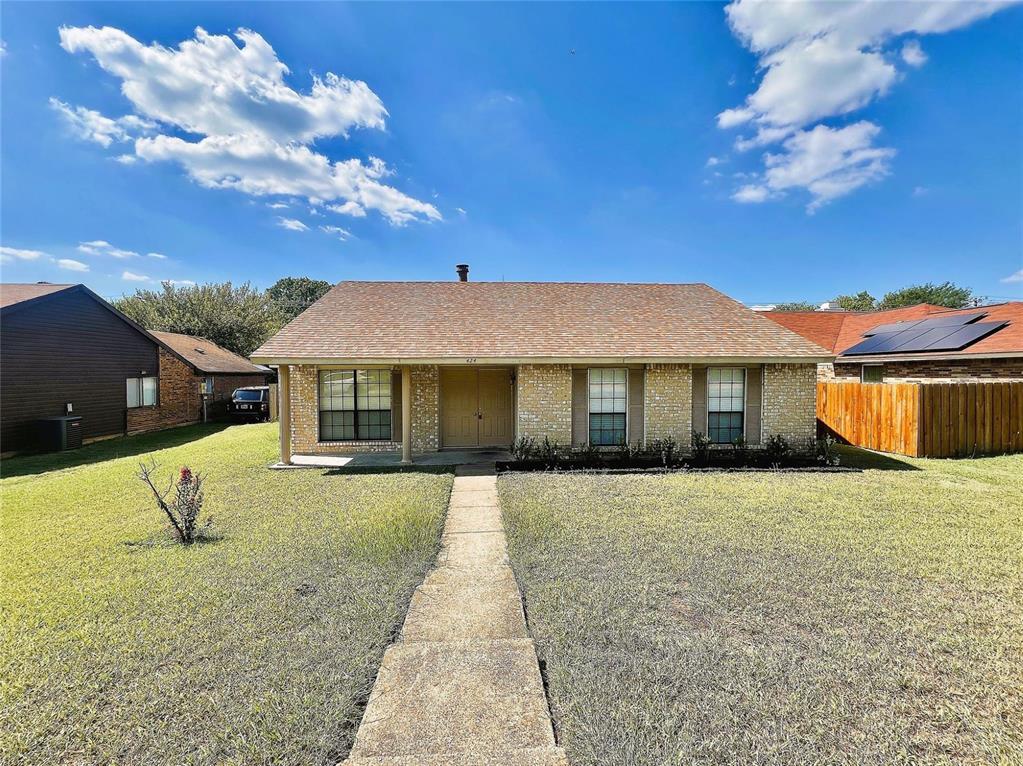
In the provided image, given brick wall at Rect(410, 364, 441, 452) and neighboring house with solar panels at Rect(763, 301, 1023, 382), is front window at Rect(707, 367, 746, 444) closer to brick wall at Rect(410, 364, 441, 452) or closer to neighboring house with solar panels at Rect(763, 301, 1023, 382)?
neighboring house with solar panels at Rect(763, 301, 1023, 382)

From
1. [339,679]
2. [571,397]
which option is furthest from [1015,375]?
[339,679]

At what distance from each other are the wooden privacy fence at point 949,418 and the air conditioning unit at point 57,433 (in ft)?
79.1

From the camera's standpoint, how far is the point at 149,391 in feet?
57.4

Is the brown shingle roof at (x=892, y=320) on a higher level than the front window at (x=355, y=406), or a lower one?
higher

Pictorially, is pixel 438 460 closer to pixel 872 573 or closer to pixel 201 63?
pixel 872 573

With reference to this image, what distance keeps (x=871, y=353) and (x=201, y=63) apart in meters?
21.7

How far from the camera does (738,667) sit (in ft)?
9.99

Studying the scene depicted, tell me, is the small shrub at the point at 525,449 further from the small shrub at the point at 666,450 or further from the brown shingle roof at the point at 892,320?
the brown shingle roof at the point at 892,320

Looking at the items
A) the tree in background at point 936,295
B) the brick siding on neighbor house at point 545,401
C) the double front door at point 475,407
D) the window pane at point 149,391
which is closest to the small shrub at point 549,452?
the brick siding on neighbor house at point 545,401

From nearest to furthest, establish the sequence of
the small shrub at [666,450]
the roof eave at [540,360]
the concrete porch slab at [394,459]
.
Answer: the roof eave at [540,360] → the concrete porch slab at [394,459] → the small shrub at [666,450]

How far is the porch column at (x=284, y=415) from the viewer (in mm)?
10422

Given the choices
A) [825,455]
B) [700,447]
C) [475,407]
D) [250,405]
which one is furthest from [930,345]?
[250,405]

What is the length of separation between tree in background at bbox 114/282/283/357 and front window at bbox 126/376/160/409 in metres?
17.0

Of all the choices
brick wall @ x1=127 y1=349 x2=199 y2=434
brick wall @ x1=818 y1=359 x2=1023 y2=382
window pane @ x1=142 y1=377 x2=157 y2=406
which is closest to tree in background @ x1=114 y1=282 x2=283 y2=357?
brick wall @ x1=127 y1=349 x2=199 y2=434
